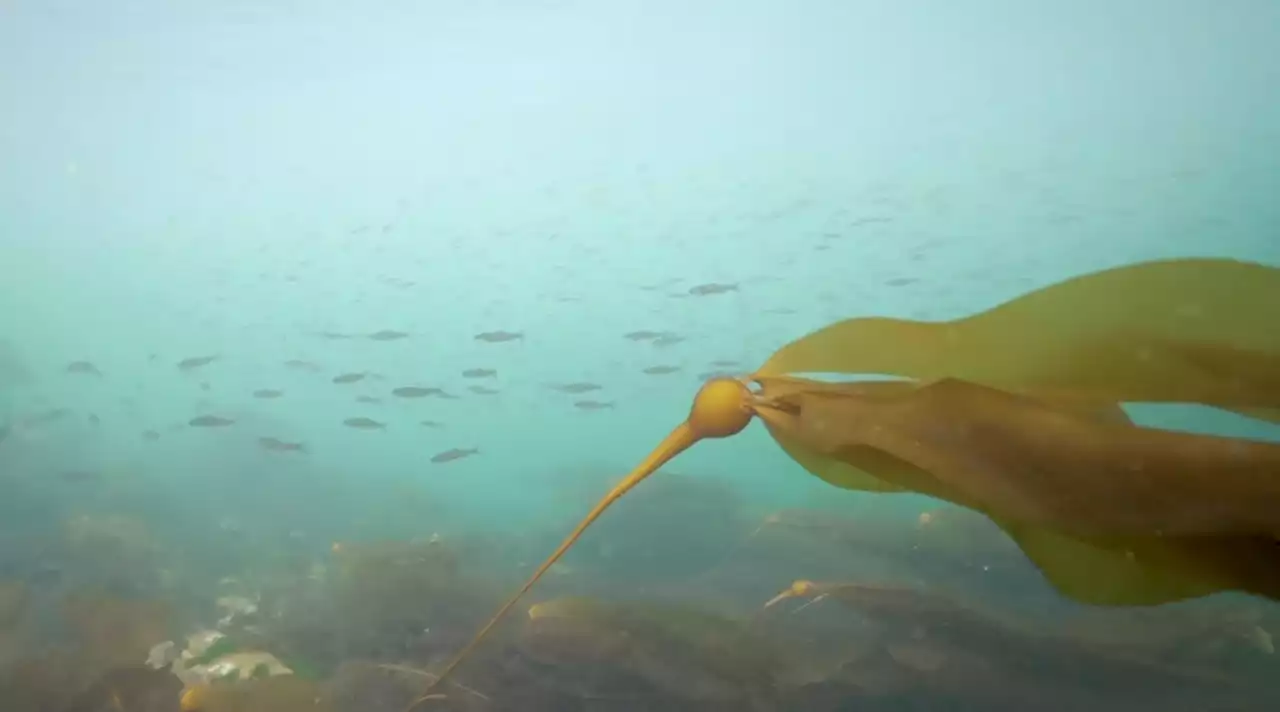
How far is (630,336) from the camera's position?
3.81 metres

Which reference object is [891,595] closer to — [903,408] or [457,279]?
[903,408]

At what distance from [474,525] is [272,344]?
6.16ft

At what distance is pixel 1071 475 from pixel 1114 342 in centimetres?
17

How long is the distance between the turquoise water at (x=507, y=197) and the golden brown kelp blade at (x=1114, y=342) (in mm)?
3313

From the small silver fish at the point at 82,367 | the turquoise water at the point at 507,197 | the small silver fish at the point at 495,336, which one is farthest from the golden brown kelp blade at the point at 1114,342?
the small silver fish at the point at 82,367

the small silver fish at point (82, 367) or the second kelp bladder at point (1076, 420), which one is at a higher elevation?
the second kelp bladder at point (1076, 420)

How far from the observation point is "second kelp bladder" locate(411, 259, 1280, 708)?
57 cm

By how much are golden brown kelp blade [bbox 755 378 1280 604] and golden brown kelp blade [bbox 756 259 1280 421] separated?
6 cm

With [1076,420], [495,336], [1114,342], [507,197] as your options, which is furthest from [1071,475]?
[507,197]

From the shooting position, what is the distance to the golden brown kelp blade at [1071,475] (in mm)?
552

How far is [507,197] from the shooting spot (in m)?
4.73

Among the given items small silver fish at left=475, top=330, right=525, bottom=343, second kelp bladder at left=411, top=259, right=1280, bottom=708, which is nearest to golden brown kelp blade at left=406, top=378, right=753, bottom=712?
second kelp bladder at left=411, top=259, right=1280, bottom=708

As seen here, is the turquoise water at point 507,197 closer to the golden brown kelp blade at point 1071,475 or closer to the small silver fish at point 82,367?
the small silver fish at point 82,367

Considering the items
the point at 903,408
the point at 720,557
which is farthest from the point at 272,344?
the point at 903,408
